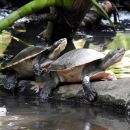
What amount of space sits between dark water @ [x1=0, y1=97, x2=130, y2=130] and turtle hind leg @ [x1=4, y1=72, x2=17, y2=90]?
39 cm

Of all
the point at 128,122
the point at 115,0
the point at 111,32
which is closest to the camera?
the point at 128,122

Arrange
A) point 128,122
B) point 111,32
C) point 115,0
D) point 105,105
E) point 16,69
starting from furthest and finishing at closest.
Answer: point 115,0
point 111,32
point 16,69
point 105,105
point 128,122

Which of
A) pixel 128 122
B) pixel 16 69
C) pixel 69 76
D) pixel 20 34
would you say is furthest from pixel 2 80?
pixel 20 34

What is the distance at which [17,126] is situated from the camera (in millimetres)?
4039

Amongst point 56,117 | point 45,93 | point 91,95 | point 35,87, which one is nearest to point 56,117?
point 56,117

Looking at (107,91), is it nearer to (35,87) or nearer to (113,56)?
(113,56)

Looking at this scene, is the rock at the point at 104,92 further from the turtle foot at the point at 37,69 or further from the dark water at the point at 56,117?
the turtle foot at the point at 37,69

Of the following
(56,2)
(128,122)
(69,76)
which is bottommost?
(128,122)

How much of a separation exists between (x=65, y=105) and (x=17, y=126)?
1007 millimetres

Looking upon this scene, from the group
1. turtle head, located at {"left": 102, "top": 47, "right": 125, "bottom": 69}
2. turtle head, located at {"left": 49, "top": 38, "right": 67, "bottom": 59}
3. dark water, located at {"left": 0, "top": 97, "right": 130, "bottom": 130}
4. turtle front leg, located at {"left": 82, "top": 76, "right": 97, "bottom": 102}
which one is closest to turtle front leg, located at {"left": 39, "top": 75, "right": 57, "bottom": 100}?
dark water, located at {"left": 0, "top": 97, "right": 130, "bottom": 130}

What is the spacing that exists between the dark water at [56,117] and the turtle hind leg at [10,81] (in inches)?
15.3

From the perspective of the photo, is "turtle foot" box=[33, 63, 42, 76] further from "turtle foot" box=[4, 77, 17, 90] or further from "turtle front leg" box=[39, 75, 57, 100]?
"turtle foot" box=[4, 77, 17, 90]

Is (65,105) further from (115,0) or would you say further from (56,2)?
(115,0)

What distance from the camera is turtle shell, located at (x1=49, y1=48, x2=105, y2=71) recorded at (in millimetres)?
5176
